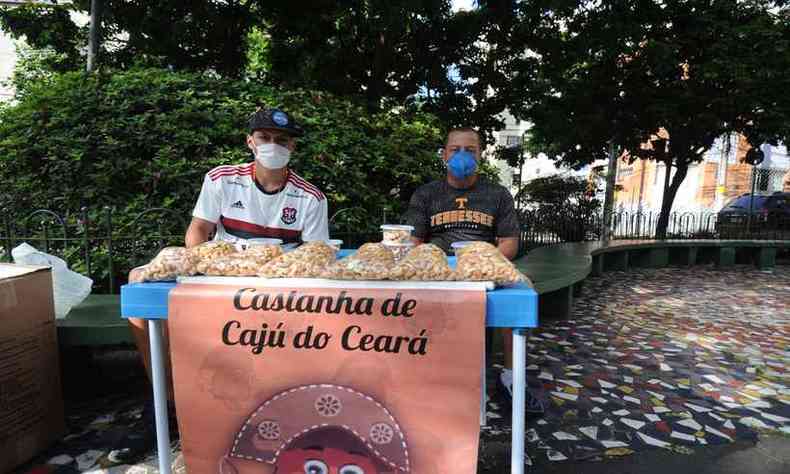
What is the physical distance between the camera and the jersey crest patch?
9.37 ft

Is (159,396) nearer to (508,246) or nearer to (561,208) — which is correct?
(508,246)

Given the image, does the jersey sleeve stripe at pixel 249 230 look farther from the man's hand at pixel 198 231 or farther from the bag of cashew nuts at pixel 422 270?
the bag of cashew nuts at pixel 422 270

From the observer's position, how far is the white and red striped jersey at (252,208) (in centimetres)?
277

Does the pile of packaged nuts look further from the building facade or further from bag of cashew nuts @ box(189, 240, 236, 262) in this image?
the building facade

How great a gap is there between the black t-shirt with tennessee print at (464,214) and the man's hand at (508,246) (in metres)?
0.04

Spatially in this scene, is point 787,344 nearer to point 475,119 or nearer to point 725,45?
point 475,119

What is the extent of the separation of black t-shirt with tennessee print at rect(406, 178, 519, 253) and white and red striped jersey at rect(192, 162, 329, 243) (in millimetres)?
850

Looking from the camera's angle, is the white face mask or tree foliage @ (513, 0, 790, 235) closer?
the white face mask

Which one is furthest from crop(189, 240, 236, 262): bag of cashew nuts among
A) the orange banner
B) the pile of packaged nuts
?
the orange banner

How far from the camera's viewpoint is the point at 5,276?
211cm

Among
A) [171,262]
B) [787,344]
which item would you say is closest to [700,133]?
[787,344]

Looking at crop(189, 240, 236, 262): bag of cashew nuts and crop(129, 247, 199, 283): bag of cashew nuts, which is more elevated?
crop(189, 240, 236, 262): bag of cashew nuts

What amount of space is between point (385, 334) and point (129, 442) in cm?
176

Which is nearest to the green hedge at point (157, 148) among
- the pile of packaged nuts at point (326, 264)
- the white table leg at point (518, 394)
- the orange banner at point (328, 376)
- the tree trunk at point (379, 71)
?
the pile of packaged nuts at point (326, 264)
